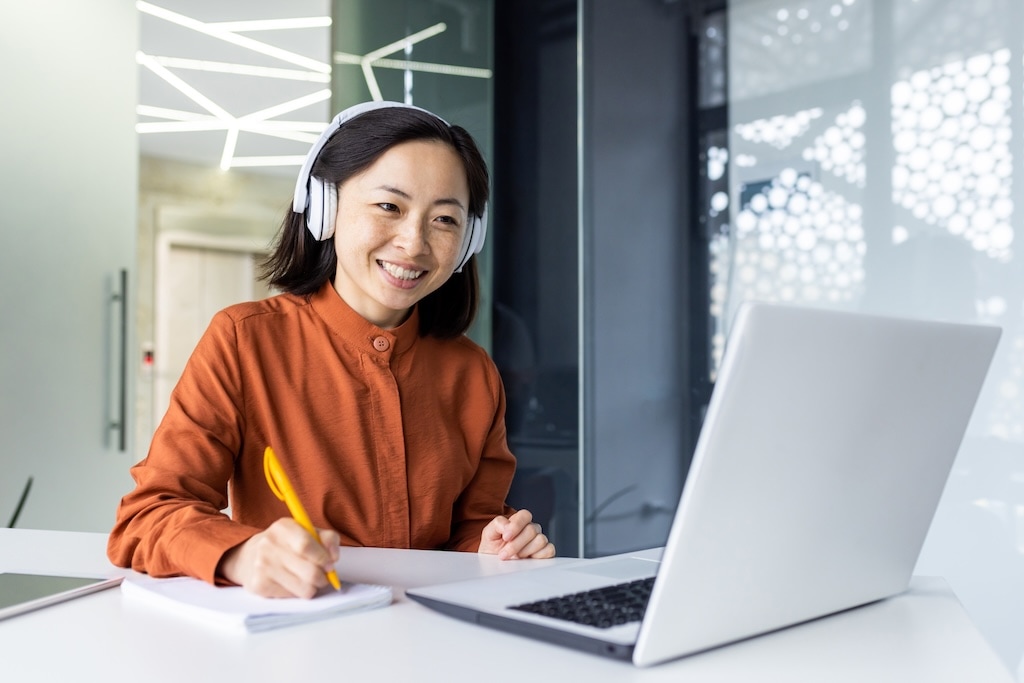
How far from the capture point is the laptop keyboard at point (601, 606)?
730mm

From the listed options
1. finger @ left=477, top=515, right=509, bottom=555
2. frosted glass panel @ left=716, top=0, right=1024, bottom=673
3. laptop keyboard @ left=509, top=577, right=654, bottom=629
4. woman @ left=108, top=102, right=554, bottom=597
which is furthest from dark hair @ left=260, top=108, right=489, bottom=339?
frosted glass panel @ left=716, top=0, right=1024, bottom=673

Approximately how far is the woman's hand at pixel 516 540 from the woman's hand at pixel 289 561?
34cm

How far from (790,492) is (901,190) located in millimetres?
2266

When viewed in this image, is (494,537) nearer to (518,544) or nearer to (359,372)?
(518,544)

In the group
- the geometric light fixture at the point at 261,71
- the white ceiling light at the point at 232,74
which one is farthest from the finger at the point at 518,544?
the white ceiling light at the point at 232,74

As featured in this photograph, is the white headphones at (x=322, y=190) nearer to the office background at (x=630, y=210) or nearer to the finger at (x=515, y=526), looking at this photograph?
the finger at (x=515, y=526)

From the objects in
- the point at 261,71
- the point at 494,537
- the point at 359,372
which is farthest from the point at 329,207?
the point at 261,71

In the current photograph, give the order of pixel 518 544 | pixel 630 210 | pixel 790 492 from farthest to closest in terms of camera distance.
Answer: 1. pixel 630 210
2. pixel 518 544
3. pixel 790 492

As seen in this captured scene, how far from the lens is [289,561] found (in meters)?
0.82

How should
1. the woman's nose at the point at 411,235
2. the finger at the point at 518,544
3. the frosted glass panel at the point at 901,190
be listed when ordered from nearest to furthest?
the finger at the point at 518,544
the woman's nose at the point at 411,235
the frosted glass panel at the point at 901,190

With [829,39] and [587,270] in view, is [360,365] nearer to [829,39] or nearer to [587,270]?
[587,270]

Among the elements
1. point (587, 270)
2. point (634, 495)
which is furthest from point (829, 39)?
point (634, 495)

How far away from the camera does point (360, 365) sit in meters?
1.36

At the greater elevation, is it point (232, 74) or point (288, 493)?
point (232, 74)
